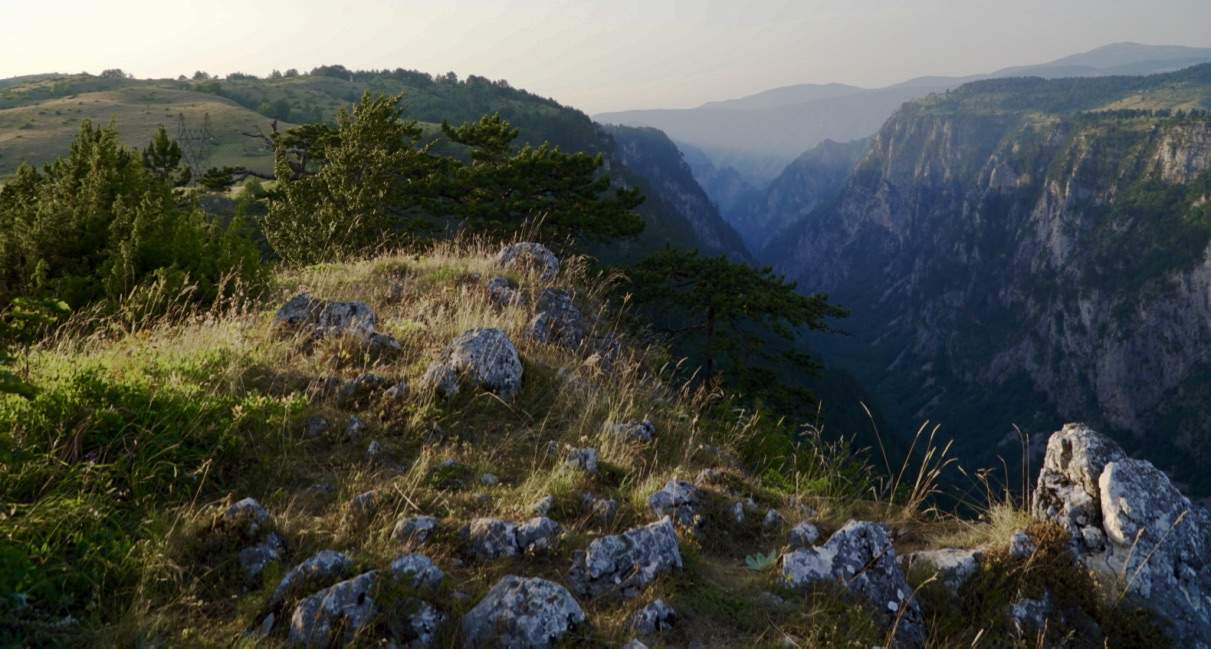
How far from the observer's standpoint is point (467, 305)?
8.49m

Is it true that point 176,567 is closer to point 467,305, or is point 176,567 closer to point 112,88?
point 467,305

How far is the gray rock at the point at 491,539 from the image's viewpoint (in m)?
4.17

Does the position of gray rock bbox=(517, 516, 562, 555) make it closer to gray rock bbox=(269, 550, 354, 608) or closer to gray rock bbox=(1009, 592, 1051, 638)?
gray rock bbox=(269, 550, 354, 608)

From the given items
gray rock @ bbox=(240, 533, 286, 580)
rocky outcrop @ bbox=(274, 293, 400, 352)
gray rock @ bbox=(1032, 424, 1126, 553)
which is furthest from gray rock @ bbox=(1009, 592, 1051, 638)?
rocky outcrop @ bbox=(274, 293, 400, 352)

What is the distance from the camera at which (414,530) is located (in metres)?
4.15

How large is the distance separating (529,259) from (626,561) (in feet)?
27.3

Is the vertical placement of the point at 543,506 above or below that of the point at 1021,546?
above

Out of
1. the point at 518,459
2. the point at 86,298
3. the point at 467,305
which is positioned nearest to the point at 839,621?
the point at 518,459

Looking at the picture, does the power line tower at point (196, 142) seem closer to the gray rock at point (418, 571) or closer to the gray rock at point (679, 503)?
the gray rock at point (679, 503)

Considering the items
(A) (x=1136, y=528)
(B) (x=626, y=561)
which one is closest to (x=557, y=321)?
(B) (x=626, y=561)

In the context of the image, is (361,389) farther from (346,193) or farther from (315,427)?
(346,193)

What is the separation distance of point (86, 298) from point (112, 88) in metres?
202

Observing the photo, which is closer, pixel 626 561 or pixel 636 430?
pixel 626 561

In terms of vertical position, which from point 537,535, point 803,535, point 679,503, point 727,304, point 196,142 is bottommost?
point 727,304
